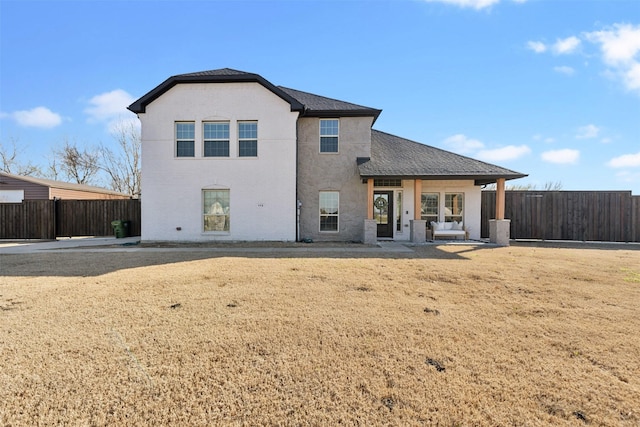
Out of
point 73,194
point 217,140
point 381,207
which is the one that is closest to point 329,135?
point 381,207

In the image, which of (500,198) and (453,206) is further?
(453,206)

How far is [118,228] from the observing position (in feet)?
50.4

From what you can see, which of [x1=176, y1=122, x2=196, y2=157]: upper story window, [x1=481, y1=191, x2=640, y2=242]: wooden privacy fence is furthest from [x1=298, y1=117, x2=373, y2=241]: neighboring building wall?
[x1=481, y1=191, x2=640, y2=242]: wooden privacy fence

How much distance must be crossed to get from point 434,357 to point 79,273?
8.14m

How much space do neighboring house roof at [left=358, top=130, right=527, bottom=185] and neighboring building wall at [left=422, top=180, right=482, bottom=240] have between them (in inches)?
20.8

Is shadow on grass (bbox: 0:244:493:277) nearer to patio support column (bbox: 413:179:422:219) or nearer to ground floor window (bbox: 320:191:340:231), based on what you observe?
patio support column (bbox: 413:179:422:219)

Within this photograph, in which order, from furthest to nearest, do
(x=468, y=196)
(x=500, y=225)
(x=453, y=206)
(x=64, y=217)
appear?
(x=64, y=217)
(x=453, y=206)
(x=468, y=196)
(x=500, y=225)

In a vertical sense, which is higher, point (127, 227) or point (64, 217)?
point (64, 217)

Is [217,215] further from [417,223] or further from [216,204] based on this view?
[417,223]

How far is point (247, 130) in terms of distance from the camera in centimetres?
Answer: 1335

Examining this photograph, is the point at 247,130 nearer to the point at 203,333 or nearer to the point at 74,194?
the point at 203,333

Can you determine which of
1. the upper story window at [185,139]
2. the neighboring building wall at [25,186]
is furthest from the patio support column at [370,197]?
the neighboring building wall at [25,186]

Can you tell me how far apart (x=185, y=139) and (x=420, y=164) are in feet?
34.9

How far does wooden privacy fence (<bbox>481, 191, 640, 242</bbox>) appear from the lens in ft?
46.9
